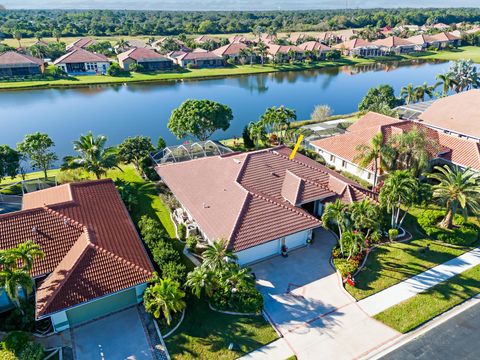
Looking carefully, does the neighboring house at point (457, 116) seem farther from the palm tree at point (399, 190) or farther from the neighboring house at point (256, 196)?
the palm tree at point (399, 190)

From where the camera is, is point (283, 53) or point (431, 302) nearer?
point (431, 302)

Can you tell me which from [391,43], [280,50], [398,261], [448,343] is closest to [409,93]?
[398,261]

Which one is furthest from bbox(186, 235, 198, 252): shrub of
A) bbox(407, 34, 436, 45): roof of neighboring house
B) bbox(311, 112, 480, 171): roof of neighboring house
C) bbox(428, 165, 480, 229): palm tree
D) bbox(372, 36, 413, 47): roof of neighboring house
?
bbox(407, 34, 436, 45): roof of neighboring house

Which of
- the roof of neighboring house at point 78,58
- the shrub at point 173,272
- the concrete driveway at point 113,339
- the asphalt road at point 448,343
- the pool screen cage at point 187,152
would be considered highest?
the roof of neighboring house at point 78,58

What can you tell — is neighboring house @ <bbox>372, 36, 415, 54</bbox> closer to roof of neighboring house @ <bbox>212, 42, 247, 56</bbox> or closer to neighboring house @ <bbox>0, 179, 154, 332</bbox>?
roof of neighboring house @ <bbox>212, 42, 247, 56</bbox>

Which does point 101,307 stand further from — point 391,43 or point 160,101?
point 391,43

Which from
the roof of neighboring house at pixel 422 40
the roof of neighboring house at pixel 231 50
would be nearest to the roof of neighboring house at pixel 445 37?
the roof of neighboring house at pixel 422 40
